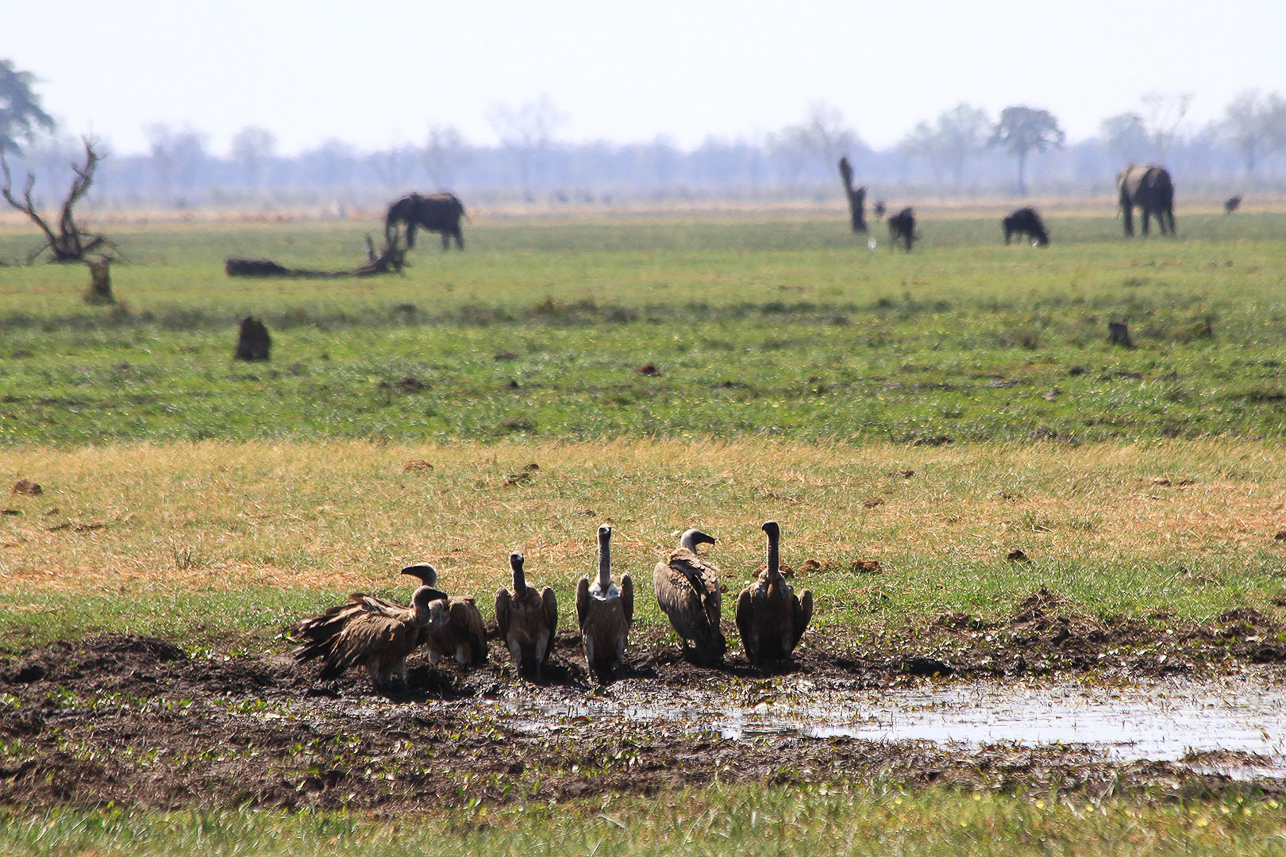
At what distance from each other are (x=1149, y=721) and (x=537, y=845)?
416cm

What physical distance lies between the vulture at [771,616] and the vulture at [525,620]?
1.36 metres

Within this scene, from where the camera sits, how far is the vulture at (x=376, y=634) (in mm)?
8539

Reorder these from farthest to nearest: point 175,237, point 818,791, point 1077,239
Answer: point 175,237, point 1077,239, point 818,791

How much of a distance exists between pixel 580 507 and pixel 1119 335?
1468 centimetres

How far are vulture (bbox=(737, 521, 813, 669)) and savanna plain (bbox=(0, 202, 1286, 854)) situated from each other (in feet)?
0.64

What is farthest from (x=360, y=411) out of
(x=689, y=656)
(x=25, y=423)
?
(x=689, y=656)

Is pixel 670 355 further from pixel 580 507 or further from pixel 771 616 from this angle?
pixel 771 616

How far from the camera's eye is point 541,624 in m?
8.80

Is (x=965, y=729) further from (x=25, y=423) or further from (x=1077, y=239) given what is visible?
(x=1077, y=239)

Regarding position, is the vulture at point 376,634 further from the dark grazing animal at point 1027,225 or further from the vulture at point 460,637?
the dark grazing animal at point 1027,225

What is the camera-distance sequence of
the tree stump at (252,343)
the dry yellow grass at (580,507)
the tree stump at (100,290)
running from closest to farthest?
the dry yellow grass at (580,507)
the tree stump at (252,343)
the tree stump at (100,290)

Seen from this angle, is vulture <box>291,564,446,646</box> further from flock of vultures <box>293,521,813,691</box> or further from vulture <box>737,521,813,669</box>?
vulture <box>737,521,813,669</box>

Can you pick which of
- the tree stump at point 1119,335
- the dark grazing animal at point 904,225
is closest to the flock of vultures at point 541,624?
the tree stump at point 1119,335

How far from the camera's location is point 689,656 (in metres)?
9.36
